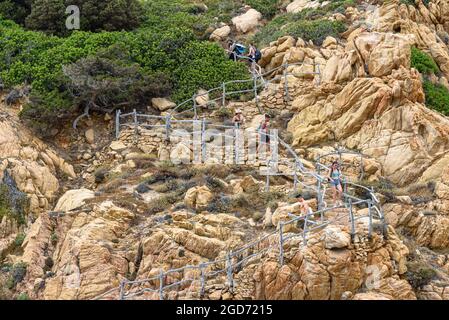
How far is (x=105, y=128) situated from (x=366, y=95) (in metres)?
8.43

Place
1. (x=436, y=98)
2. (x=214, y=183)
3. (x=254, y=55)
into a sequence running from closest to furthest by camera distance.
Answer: (x=214, y=183) → (x=436, y=98) → (x=254, y=55)

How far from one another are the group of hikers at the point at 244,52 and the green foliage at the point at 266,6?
12.5 ft

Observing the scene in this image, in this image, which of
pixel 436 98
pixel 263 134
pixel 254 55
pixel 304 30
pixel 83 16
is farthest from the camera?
pixel 83 16

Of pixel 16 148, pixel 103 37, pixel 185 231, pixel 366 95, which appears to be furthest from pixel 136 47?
pixel 185 231

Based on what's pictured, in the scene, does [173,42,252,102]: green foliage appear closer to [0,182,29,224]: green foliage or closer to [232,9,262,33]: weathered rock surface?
[232,9,262,33]: weathered rock surface

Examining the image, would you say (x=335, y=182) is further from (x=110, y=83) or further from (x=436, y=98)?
(x=110, y=83)

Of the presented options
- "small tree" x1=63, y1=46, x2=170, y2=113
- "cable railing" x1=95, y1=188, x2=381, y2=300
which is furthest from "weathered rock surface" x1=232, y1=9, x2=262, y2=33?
"cable railing" x1=95, y1=188, x2=381, y2=300

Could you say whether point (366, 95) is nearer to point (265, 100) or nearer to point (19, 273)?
point (265, 100)

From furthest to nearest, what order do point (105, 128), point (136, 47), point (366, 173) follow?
point (136, 47)
point (105, 128)
point (366, 173)

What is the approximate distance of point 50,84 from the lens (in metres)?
30.1

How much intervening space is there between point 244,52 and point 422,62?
21.1 ft

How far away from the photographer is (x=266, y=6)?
37938 millimetres

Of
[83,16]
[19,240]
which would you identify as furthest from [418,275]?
[83,16]
